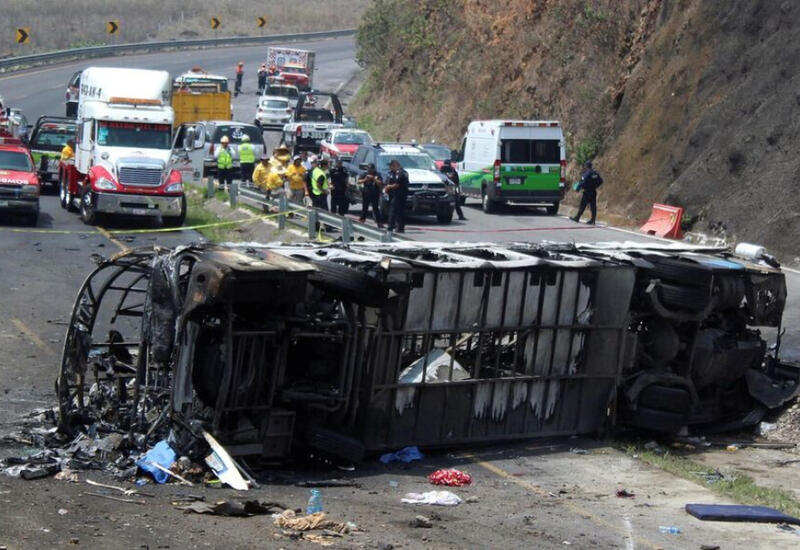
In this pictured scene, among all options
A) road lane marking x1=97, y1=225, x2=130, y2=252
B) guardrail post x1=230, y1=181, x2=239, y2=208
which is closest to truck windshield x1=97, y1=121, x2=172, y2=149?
guardrail post x1=230, y1=181, x2=239, y2=208

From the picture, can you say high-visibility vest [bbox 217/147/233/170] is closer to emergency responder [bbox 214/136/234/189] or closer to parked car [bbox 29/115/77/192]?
emergency responder [bbox 214/136/234/189]

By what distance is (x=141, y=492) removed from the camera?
1132cm

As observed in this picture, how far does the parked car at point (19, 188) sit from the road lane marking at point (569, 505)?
20.1 meters

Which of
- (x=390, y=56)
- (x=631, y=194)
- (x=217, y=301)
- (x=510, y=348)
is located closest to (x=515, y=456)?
(x=510, y=348)

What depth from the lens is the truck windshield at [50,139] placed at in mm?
40219

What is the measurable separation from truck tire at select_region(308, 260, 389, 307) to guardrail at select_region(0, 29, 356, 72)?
67.0 m

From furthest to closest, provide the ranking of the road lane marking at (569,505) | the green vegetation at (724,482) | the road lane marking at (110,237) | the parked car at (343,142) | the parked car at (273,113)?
the parked car at (273,113) → the parked car at (343,142) → the road lane marking at (110,237) → the green vegetation at (724,482) → the road lane marking at (569,505)

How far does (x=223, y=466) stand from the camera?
1171cm

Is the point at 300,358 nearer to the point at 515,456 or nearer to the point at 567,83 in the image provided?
the point at 515,456

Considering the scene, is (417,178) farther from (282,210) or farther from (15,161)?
(15,161)

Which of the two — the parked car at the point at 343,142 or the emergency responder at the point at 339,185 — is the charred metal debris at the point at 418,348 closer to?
the emergency responder at the point at 339,185

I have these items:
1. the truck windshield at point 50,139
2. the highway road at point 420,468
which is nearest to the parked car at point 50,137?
the truck windshield at point 50,139

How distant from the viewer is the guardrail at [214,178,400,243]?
2362 centimetres

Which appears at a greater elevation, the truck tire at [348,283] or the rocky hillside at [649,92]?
the rocky hillside at [649,92]
